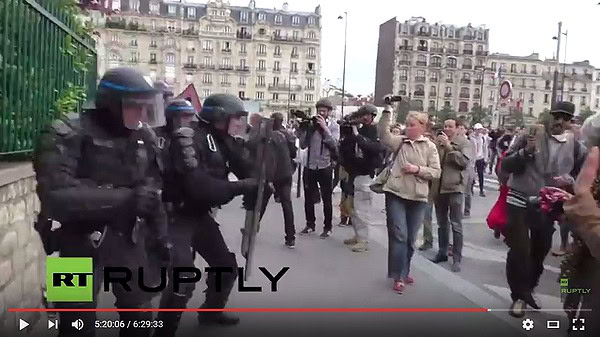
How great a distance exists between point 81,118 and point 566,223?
173cm

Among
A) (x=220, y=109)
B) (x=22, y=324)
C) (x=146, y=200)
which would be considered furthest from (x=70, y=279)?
(x=220, y=109)

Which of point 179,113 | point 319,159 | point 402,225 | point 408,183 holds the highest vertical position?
point 179,113

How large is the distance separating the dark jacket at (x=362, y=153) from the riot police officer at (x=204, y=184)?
55.2 inches

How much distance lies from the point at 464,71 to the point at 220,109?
0.86 m

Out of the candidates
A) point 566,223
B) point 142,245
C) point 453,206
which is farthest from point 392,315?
point 453,206

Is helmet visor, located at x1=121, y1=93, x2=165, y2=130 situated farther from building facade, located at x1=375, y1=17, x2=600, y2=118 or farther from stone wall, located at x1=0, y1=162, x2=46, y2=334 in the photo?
building facade, located at x1=375, y1=17, x2=600, y2=118

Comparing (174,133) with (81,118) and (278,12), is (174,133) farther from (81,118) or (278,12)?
(278,12)

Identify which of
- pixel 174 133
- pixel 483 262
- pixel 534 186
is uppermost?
pixel 174 133

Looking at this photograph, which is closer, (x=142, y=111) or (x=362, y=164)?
(x=142, y=111)

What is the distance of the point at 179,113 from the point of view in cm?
209

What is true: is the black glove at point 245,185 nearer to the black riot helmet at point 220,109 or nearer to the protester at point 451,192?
the black riot helmet at point 220,109

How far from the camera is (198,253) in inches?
85.7

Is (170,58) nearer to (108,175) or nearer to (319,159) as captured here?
(108,175)

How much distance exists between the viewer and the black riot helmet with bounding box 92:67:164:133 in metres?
1.99
